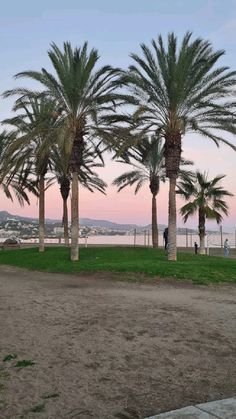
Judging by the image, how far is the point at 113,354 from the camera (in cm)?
616

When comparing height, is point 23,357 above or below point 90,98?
below

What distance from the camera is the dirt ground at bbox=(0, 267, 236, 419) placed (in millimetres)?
4496

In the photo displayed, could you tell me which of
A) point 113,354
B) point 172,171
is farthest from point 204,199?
point 113,354

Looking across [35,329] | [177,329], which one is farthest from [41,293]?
[177,329]

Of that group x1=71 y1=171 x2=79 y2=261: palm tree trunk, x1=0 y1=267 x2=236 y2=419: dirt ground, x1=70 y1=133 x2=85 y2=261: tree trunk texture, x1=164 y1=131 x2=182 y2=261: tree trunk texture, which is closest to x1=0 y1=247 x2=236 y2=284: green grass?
x1=71 y1=171 x2=79 y2=261: palm tree trunk

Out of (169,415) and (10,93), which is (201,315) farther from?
(10,93)

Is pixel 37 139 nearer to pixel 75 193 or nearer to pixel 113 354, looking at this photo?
pixel 75 193

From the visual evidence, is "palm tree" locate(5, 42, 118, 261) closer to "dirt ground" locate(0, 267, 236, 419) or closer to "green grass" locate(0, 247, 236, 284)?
"green grass" locate(0, 247, 236, 284)

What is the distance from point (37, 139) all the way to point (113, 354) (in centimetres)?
2155

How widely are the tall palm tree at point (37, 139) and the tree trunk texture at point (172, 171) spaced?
609 cm

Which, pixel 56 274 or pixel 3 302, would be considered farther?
pixel 56 274

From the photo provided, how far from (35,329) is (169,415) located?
14.1ft

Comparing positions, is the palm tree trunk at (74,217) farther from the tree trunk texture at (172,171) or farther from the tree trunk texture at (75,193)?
the tree trunk texture at (172,171)

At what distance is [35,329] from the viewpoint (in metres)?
7.62
